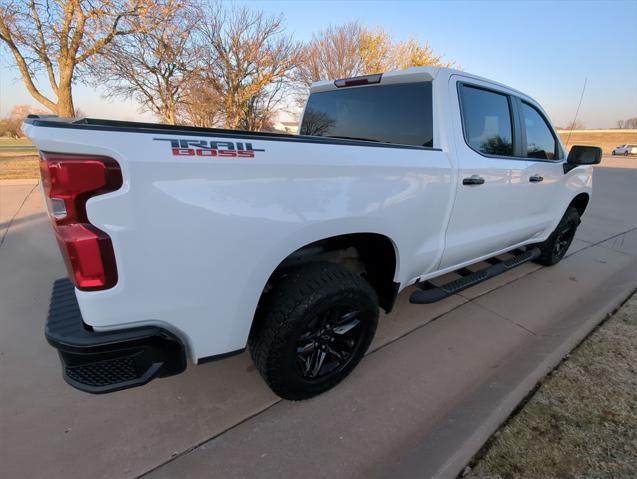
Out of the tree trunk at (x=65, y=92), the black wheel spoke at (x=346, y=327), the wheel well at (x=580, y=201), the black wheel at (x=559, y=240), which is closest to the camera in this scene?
the black wheel spoke at (x=346, y=327)

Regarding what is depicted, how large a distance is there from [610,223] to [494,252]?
5662mm

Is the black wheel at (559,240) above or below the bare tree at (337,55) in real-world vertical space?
below

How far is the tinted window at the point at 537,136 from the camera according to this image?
330 centimetres

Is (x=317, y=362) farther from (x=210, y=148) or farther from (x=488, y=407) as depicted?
(x=210, y=148)

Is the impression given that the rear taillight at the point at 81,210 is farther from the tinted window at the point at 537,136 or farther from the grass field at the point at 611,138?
the grass field at the point at 611,138

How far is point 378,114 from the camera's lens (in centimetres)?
283

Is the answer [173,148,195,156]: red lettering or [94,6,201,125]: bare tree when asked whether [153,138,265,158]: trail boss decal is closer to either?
[173,148,195,156]: red lettering

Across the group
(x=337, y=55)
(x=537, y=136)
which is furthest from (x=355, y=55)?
(x=537, y=136)

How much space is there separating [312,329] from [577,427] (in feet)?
5.19

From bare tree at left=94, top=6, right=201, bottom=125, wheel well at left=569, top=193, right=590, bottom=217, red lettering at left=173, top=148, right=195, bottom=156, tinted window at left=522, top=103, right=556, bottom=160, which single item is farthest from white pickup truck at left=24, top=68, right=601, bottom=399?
bare tree at left=94, top=6, right=201, bottom=125

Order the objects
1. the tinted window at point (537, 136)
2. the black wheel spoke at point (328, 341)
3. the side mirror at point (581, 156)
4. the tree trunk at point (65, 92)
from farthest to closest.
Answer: the tree trunk at point (65, 92), the side mirror at point (581, 156), the tinted window at point (537, 136), the black wheel spoke at point (328, 341)

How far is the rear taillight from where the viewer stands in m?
1.25

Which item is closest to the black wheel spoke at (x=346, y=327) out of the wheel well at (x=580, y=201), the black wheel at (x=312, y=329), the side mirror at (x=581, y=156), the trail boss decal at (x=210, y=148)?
the black wheel at (x=312, y=329)

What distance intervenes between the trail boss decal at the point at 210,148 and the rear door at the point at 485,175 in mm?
1590
